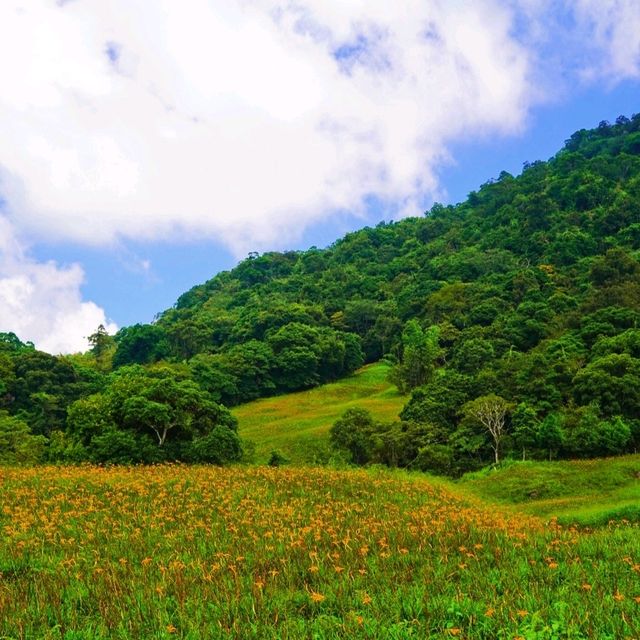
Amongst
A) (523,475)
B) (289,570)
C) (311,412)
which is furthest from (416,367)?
(289,570)

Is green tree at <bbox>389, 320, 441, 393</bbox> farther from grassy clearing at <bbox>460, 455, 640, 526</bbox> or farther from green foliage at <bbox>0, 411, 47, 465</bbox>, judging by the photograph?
green foliage at <bbox>0, 411, 47, 465</bbox>

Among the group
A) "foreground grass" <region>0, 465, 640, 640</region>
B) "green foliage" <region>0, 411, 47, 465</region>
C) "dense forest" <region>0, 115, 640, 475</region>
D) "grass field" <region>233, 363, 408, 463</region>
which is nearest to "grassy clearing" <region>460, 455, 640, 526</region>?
"dense forest" <region>0, 115, 640, 475</region>

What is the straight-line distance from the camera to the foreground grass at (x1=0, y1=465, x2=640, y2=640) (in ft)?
21.3

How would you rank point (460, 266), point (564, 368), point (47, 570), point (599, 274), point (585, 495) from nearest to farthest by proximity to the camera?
point (47, 570) < point (585, 495) < point (564, 368) < point (599, 274) < point (460, 266)

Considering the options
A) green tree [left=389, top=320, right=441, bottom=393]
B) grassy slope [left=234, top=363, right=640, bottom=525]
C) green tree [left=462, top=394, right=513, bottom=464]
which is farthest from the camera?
green tree [left=389, top=320, right=441, bottom=393]

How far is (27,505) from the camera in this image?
44.2 ft

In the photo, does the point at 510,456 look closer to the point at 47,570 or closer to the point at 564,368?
the point at 564,368

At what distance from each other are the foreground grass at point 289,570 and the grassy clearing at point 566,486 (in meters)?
7.71

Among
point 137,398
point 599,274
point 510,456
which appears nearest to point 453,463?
point 510,456

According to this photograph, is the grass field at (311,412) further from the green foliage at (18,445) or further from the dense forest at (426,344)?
the green foliage at (18,445)

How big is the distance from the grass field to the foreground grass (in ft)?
87.2

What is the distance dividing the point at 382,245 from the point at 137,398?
113317 mm

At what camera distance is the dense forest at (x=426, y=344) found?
29.0m

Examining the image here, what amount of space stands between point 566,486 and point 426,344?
38.5 meters
